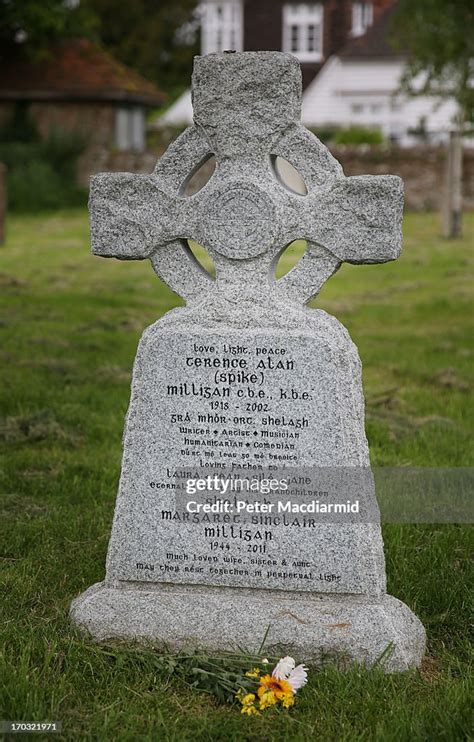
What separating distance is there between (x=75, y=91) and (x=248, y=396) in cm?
3066

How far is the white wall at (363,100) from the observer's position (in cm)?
4303

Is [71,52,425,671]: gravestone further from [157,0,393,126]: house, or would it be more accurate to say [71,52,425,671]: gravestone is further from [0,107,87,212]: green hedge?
[157,0,393,126]: house

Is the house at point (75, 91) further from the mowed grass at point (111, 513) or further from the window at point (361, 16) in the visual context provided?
the mowed grass at point (111, 513)

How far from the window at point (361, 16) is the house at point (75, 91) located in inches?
689

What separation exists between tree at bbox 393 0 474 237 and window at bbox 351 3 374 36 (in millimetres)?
30524

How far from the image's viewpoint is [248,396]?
4.18m

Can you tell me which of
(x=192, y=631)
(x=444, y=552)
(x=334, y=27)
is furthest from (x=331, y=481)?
(x=334, y=27)

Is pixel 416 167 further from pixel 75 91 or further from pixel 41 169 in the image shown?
pixel 75 91

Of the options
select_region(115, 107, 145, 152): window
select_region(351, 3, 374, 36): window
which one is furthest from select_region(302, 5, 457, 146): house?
select_region(115, 107, 145, 152): window

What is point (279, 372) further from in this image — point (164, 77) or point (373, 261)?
point (164, 77)

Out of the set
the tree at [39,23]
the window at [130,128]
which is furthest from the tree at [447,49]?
the window at [130,128]

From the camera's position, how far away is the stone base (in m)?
4.07

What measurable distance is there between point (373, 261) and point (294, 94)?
70 centimetres

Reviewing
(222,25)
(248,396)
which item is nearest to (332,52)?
(222,25)
